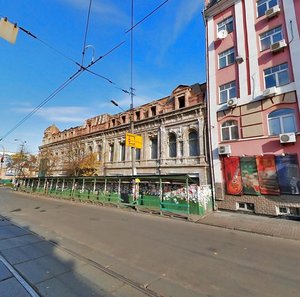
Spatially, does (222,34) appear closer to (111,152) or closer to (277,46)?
(277,46)

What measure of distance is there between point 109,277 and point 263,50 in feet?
55.6

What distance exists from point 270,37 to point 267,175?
989 cm

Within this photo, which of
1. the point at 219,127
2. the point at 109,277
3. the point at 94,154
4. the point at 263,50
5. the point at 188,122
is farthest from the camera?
the point at 94,154

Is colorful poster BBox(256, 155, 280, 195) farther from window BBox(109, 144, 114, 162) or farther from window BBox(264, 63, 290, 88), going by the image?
window BBox(109, 144, 114, 162)

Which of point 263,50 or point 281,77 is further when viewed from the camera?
point 263,50

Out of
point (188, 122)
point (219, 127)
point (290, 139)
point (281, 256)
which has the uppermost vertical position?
point (188, 122)

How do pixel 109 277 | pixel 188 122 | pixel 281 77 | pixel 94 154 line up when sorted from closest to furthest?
pixel 109 277
pixel 281 77
pixel 188 122
pixel 94 154

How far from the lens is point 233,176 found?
15.0 metres

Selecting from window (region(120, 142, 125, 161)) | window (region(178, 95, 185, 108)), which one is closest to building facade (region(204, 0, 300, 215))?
window (region(178, 95, 185, 108))

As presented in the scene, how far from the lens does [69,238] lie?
8445mm

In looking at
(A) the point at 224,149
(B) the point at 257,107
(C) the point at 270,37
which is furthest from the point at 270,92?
(A) the point at 224,149

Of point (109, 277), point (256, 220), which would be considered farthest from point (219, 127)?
point (109, 277)

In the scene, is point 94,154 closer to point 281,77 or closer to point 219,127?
point 219,127

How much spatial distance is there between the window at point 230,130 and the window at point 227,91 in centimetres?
197
